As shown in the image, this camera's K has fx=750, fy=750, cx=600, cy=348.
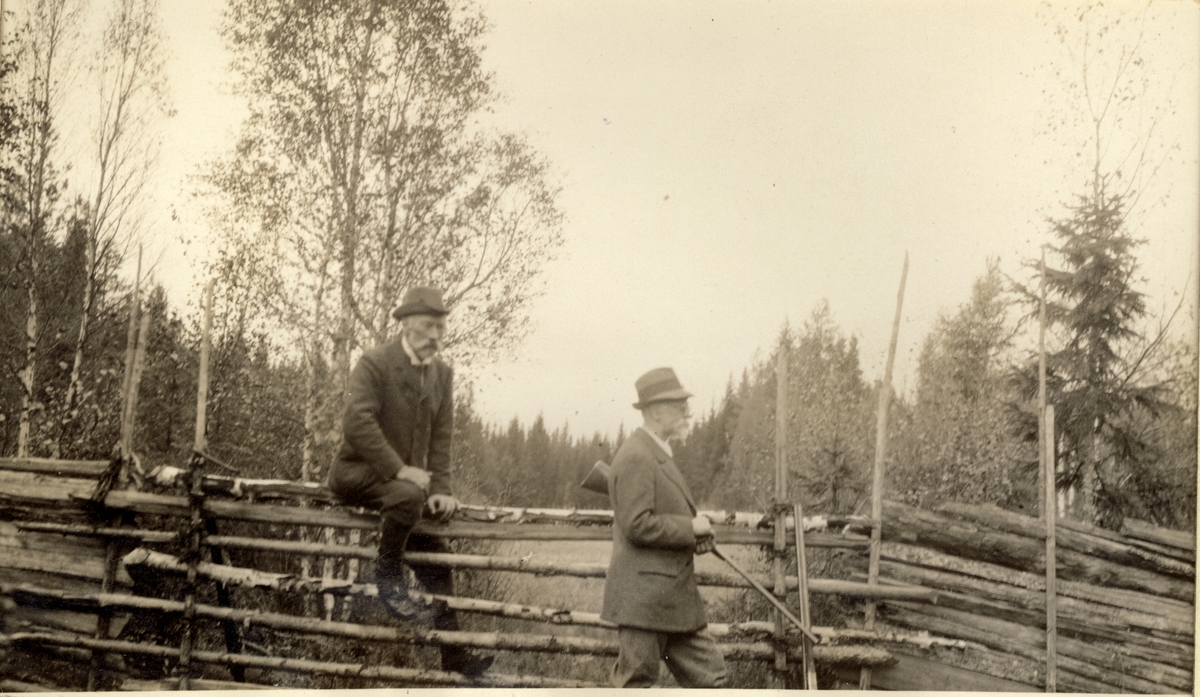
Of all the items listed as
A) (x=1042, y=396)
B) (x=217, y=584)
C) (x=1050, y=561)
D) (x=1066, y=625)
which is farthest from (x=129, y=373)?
(x=1066, y=625)

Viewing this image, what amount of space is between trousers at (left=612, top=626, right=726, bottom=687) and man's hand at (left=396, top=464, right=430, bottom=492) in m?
1.02

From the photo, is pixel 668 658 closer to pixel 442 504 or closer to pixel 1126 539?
pixel 442 504

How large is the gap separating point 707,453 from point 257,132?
8.43 feet

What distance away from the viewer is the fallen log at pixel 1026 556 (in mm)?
3639

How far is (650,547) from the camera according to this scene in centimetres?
297

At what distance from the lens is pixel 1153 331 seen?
376 cm

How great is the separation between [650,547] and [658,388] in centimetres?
65

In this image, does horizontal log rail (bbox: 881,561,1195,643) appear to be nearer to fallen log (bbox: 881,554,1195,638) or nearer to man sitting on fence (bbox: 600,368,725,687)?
fallen log (bbox: 881,554,1195,638)

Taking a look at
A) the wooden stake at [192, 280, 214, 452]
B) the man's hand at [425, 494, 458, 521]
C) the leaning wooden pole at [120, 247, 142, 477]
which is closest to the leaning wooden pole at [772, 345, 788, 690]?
the man's hand at [425, 494, 458, 521]

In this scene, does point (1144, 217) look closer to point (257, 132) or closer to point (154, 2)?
point (257, 132)

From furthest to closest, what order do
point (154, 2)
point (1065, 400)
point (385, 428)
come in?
point (1065, 400)
point (154, 2)
point (385, 428)

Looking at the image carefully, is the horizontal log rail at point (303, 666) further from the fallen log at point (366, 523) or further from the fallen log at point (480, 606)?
the fallen log at point (366, 523)

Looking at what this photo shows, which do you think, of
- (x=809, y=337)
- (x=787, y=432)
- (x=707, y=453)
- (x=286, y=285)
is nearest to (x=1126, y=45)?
(x=809, y=337)

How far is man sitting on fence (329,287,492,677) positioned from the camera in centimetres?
319
